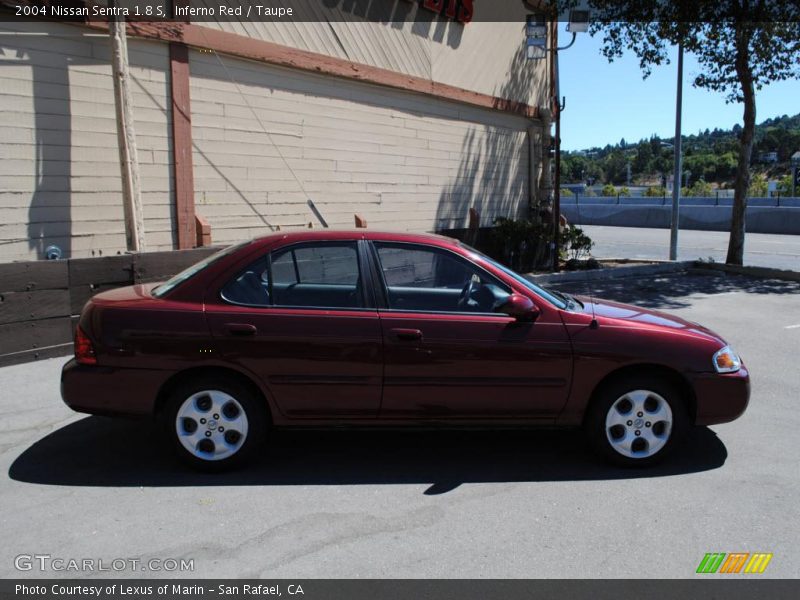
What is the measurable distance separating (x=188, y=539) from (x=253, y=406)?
101 cm

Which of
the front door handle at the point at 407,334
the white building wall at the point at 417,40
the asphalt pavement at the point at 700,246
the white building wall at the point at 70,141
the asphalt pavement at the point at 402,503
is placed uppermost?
the white building wall at the point at 417,40

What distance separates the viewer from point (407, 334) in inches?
175

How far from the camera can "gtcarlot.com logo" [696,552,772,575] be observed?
3.44 metres

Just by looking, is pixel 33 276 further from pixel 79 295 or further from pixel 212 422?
pixel 212 422

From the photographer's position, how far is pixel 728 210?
97.4 ft

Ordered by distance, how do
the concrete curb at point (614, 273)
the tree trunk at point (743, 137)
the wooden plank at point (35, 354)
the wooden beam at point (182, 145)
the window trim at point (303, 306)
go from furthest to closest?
the tree trunk at point (743, 137) → the concrete curb at point (614, 273) → the wooden beam at point (182, 145) → the wooden plank at point (35, 354) → the window trim at point (303, 306)

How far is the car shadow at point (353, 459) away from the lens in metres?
4.50

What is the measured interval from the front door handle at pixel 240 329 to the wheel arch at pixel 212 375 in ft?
0.82

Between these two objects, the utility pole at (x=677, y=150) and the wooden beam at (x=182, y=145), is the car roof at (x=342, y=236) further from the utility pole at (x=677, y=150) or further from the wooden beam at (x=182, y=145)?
the utility pole at (x=677, y=150)

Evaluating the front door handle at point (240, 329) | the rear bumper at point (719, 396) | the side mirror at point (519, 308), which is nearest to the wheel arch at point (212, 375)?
the front door handle at point (240, 329)

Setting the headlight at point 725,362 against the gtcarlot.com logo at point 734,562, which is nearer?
the gtcarlot.com logo at point 734,562
